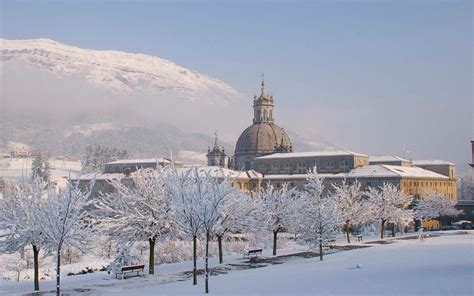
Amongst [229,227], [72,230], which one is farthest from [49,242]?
[229,227]

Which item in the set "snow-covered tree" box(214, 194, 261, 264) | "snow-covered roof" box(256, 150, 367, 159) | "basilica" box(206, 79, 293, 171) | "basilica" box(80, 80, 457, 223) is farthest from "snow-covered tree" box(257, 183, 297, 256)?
"basilica" box(206, 79, 293, 171)

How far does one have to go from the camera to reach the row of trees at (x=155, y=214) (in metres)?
32.6

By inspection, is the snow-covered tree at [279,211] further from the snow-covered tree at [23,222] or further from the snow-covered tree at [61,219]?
the snow-covered tree at [23,222]

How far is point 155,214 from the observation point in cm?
4084

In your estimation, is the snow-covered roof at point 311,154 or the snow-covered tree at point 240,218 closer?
the snow-covered tree at point 240,218

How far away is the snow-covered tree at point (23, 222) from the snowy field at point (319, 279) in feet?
7.71

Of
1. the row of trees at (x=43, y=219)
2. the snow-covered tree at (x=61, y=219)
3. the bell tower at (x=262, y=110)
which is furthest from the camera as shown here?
the bell tower at (x=262, y=110)

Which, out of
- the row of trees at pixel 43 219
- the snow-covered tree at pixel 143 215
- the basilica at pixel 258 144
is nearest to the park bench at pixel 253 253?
the snow-covered tree at pixel 143 215

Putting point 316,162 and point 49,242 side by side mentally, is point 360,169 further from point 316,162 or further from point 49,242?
point 49,242

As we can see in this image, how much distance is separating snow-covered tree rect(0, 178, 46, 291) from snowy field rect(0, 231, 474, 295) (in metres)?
2.35

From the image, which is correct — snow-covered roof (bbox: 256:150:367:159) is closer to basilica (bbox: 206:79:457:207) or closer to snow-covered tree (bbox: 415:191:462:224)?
basilica (bbox: 206:79:457:207)

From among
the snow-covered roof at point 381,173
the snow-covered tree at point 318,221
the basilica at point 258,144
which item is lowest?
the snow-covered tree at point 318,221

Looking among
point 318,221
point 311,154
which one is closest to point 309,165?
point 311,154

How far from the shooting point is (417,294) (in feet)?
88.1
